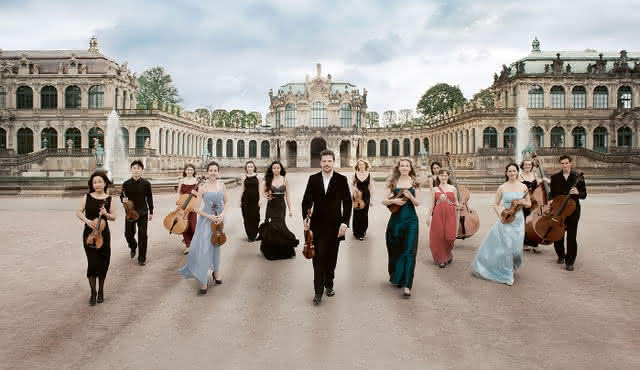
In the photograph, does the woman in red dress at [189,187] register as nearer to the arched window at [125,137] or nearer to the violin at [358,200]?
Result: the violin at [358,200]

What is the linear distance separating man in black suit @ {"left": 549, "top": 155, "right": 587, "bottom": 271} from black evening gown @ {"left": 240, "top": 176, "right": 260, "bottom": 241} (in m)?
6.87

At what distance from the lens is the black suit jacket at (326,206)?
7023 millimetres

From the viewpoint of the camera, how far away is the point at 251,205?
1201cm

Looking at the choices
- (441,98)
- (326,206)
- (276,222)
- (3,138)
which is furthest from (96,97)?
(326,206)

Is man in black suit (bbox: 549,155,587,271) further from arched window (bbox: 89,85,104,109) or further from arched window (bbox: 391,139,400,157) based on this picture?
arched window (bbox: 391,139,400,157)

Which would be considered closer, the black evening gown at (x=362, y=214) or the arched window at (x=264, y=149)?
the black evening gown at (x=362, y=214)

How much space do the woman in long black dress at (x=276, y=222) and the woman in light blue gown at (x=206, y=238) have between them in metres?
2.06

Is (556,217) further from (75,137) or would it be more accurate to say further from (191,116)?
(191,116)

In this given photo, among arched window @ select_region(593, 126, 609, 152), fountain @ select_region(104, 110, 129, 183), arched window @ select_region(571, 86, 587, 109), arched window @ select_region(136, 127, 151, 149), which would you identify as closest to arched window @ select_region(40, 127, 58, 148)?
fountain @ select_region(104, 110, 129, 183)

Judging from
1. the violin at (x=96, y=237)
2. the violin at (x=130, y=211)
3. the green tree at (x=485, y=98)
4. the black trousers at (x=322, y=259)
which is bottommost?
the black trousers at (x=322, y=259)

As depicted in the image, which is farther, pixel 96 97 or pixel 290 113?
pixel 290 113

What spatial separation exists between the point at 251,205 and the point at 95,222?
5.36m

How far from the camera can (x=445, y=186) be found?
9.42 metres

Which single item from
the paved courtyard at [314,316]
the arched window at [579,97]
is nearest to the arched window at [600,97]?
the arched window at [579,97]
